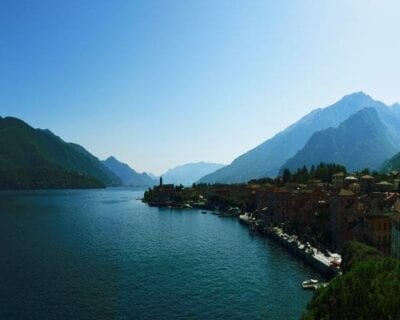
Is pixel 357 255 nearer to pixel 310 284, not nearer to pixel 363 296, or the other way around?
pixel 310 284

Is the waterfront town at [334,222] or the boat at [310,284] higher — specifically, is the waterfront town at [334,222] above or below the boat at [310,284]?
above

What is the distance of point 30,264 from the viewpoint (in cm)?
10725

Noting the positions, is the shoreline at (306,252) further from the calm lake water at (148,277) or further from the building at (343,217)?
the building at (343,217)

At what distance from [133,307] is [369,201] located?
84996mm

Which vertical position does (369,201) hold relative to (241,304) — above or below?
above

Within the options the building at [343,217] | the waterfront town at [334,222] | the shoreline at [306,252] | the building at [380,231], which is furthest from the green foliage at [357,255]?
the building at [343,217]

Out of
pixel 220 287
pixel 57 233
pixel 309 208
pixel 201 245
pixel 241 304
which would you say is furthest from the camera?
pixel 57 233

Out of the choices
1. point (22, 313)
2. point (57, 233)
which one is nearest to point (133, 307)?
point (22, 313)

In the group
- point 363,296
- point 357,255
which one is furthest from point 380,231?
point 363,296

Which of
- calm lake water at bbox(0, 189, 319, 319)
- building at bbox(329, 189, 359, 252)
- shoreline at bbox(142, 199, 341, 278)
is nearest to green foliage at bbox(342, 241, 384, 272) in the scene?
shoreline at bbox(142, 199, 341, 278)

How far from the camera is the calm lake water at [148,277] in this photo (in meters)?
72.8

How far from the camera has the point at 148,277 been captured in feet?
312

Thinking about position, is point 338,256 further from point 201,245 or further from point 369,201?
point 201,245

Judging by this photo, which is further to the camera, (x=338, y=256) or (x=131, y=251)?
(x=131, y=251)
